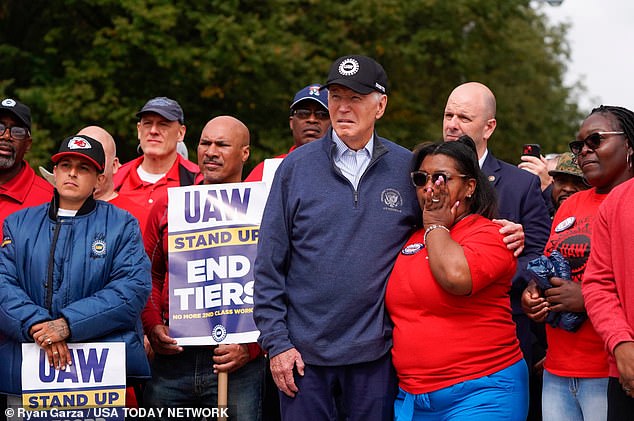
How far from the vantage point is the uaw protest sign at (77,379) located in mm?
5180

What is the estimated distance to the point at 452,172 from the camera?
15.5ft

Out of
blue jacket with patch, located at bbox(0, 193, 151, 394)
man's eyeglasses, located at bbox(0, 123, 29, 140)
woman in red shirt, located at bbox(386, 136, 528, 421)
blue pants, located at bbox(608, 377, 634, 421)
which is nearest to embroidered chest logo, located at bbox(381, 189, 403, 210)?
woman in red shirt, located at bbox(386, 136, 528, 421)

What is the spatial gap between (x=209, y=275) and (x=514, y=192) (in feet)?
6.39

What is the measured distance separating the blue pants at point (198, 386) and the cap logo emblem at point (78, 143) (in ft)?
4.62

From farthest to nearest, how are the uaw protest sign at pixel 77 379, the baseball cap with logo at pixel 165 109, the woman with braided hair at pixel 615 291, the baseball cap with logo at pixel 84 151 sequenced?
the baseball cap with logo at pixel 165 109, the baseball cap with logo at pixel 84 151, the uaw protest sign at pixel 77 379, the woman with braided hair at pixel 615 291

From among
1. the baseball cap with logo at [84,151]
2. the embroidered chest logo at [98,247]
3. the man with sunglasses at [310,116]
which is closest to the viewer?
the embroidered chest logo at [98,247]

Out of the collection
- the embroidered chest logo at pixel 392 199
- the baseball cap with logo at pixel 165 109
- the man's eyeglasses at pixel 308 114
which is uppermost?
the baseball cap with logo at pixel 165 109

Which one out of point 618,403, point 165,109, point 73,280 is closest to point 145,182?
point 165,109

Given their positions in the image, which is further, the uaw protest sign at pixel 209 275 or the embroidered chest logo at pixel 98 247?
the uaw protest sign at pixel 209 275

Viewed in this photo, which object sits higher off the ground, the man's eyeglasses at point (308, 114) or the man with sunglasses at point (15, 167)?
the man's eyeglasses at point (308, 114)

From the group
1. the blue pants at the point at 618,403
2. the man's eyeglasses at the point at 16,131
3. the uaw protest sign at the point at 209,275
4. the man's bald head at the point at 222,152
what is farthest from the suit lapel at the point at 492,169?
the man's eyeglasses at the point at 16,131

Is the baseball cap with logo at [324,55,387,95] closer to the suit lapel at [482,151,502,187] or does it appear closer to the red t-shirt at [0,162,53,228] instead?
the suit lapel at [482,151,502,187]

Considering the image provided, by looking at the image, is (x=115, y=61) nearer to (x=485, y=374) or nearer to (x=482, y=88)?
(x=482, y=88)

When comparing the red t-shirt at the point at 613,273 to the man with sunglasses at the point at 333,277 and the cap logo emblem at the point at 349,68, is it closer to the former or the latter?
the man with sunglasses at the point at 333,277
